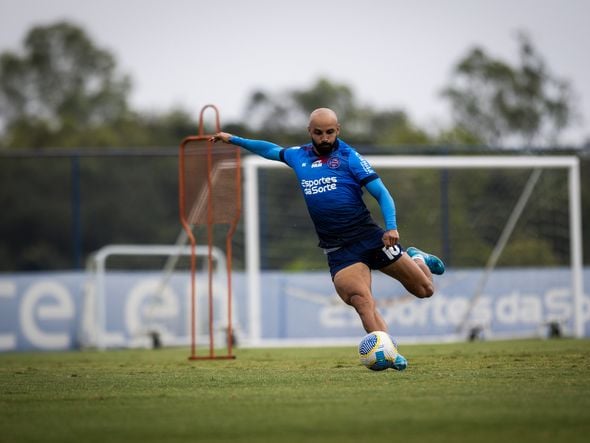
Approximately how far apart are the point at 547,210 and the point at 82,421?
17.8m

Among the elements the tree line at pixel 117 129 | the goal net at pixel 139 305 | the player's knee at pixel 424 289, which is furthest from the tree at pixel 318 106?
the player's knee at pixel 424 289

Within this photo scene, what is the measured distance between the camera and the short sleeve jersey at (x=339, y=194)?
383 inches

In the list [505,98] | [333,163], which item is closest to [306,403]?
[333,163]

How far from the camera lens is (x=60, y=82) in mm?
65875

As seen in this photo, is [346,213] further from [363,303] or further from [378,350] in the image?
[378,350]

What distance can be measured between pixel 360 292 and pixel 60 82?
5910 cm

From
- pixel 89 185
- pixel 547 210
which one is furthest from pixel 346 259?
pixel 89 185

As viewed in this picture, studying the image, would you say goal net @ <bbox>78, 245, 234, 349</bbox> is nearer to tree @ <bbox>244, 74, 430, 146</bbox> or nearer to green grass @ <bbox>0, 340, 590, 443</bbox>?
green grass @ <bbox>0, 340, 590, 443</bbox>

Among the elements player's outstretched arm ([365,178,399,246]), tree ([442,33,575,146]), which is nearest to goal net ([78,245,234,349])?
player's outstretched arm ([365,178,399,246])

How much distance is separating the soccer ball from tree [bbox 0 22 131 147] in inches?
2070

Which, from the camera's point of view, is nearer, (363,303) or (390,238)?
(390,238)

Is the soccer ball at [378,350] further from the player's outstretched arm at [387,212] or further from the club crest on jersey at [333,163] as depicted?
the club crest on jersey at [333,163]

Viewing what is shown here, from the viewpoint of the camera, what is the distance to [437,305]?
835 inches

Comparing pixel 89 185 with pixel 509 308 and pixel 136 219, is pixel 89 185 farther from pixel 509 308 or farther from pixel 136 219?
pixel 509 308
